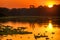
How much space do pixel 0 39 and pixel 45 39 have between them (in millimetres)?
3669

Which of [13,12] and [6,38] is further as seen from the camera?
[13,12]

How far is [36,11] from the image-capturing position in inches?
4011

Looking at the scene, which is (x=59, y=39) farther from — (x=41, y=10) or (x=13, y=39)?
(x=41, y=10)

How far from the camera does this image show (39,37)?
870 inches

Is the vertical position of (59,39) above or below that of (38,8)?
below

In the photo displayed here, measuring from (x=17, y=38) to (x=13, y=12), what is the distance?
79742 millimetres

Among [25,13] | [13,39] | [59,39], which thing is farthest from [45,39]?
[25,13]

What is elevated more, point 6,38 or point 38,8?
point 38,8

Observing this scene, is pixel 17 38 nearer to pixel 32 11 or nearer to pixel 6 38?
pixel 6 38

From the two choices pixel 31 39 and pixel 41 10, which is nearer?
pixel 31 39

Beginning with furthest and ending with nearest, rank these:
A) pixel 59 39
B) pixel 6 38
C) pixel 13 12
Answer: pixel 13 12 → pixel 6 38 → pixel 59 39

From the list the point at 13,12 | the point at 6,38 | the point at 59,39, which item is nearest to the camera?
the point at 59,39

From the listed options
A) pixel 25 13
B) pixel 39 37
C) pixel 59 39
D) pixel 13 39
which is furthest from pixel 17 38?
pixel 25 13

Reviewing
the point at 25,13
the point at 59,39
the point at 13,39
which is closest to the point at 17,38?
the point at 13,39
